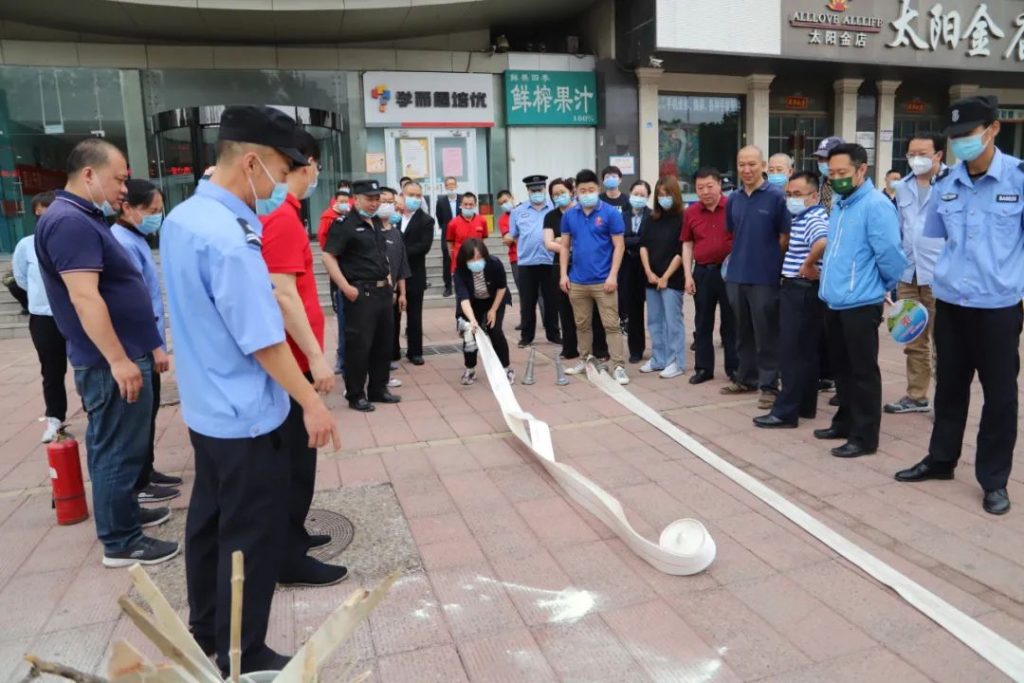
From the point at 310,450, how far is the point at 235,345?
42.3 inches

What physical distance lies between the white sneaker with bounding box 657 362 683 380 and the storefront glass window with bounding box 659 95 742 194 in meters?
10.6

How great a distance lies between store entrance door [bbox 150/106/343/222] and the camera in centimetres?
1341

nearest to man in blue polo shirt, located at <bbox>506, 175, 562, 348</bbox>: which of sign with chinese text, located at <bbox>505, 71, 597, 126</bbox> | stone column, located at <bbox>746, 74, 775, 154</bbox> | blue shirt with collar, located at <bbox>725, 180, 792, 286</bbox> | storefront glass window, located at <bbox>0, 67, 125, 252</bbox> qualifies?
blue shirt with collar, located at <bbox>725, 180, 792, 286</bbox>

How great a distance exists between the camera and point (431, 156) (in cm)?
1513

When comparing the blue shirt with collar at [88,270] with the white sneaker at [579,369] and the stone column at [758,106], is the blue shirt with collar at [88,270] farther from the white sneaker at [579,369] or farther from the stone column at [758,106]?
the stone column at [758,106]

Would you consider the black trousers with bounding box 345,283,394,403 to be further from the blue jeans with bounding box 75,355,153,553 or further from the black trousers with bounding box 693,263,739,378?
the black trousers with bounding box 693,263,739,378

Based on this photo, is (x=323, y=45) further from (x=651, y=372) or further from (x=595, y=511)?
(x=595, y=511)

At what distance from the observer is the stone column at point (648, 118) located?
1528 cm

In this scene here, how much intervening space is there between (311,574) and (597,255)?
4049 millimetres

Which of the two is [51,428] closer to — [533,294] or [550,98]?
[533,294]

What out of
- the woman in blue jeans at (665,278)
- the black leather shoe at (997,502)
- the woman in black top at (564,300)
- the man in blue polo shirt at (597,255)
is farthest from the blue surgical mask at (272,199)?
the woman in black top at (564,300)

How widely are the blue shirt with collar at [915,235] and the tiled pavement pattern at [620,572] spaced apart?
3.64 feet

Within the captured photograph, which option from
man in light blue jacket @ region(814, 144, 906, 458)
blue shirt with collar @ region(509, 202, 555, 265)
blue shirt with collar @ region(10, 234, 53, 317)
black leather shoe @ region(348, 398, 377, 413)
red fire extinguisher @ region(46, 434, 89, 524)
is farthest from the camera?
blue shirt with collar @ region(509, 202, 555, 265)

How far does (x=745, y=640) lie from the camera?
2.56 metres
